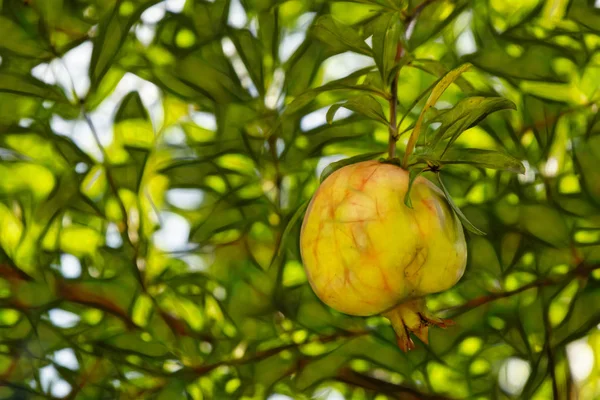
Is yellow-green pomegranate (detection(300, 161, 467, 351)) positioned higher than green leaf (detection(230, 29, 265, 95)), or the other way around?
yellow-green pomegranate (detection(300, 161, 467, 351))

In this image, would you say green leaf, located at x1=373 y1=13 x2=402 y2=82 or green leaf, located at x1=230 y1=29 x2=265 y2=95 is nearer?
green leaf, located at x1=373 y1=13 x2=402 y2=82

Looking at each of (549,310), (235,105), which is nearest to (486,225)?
(549,310)

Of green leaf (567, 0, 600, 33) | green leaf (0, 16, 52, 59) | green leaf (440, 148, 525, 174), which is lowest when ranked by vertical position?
green leaf (0, 16, 52, 59)

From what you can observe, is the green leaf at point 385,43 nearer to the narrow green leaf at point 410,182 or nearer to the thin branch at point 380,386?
the narrow green leaf at point 410,182

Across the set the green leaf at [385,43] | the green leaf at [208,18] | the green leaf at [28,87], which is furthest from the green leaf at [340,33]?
the green leaf at [28,87]

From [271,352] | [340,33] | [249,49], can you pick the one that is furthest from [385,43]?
[271,352]

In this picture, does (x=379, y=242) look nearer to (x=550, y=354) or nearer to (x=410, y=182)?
(x=410, y=182)

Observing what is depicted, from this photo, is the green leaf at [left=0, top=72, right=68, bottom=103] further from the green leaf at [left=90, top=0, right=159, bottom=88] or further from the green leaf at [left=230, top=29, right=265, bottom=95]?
the green leaf at [left=230, top=29, right=265, bottom=95]

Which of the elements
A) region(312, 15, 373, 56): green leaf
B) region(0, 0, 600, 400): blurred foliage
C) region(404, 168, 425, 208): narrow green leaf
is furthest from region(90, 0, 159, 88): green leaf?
region(404, 168, 425, 208): narrow green leaf
